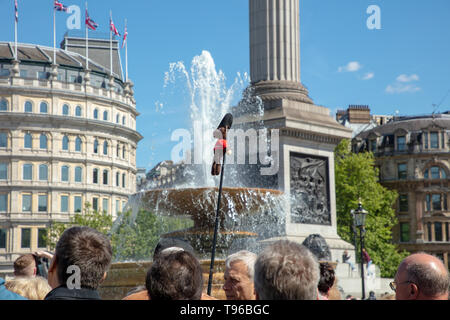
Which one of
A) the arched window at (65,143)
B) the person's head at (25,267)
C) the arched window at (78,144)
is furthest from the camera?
the arched window at (78,144)

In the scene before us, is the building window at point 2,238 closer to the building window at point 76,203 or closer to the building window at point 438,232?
the building window at point 76,203

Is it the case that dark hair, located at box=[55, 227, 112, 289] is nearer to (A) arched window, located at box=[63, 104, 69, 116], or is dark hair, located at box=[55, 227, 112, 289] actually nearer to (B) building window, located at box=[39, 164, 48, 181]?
(B) building window, located at box=[39, 164, 48, 181]

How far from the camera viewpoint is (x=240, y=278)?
18.3 ft

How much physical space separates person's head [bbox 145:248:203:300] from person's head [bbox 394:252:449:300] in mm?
1238

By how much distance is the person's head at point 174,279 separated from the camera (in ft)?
13.8

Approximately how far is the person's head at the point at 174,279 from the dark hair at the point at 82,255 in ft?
1.13

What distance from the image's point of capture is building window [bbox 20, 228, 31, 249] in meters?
68.1

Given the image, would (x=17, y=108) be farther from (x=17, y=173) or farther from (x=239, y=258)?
(x=239, y=258)

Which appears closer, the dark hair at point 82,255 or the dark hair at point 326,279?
the dark hair at point 82,255

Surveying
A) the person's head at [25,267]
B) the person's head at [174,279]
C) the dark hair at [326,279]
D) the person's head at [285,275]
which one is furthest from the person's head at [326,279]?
the person's head at [25,267]

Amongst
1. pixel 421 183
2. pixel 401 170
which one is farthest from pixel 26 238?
pixel 421 183

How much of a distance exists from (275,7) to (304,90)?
300 centimetres

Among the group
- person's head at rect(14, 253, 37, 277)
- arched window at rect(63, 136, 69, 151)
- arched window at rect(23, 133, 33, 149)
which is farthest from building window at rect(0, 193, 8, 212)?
person's head at rect(14, 253, 37, 277)
